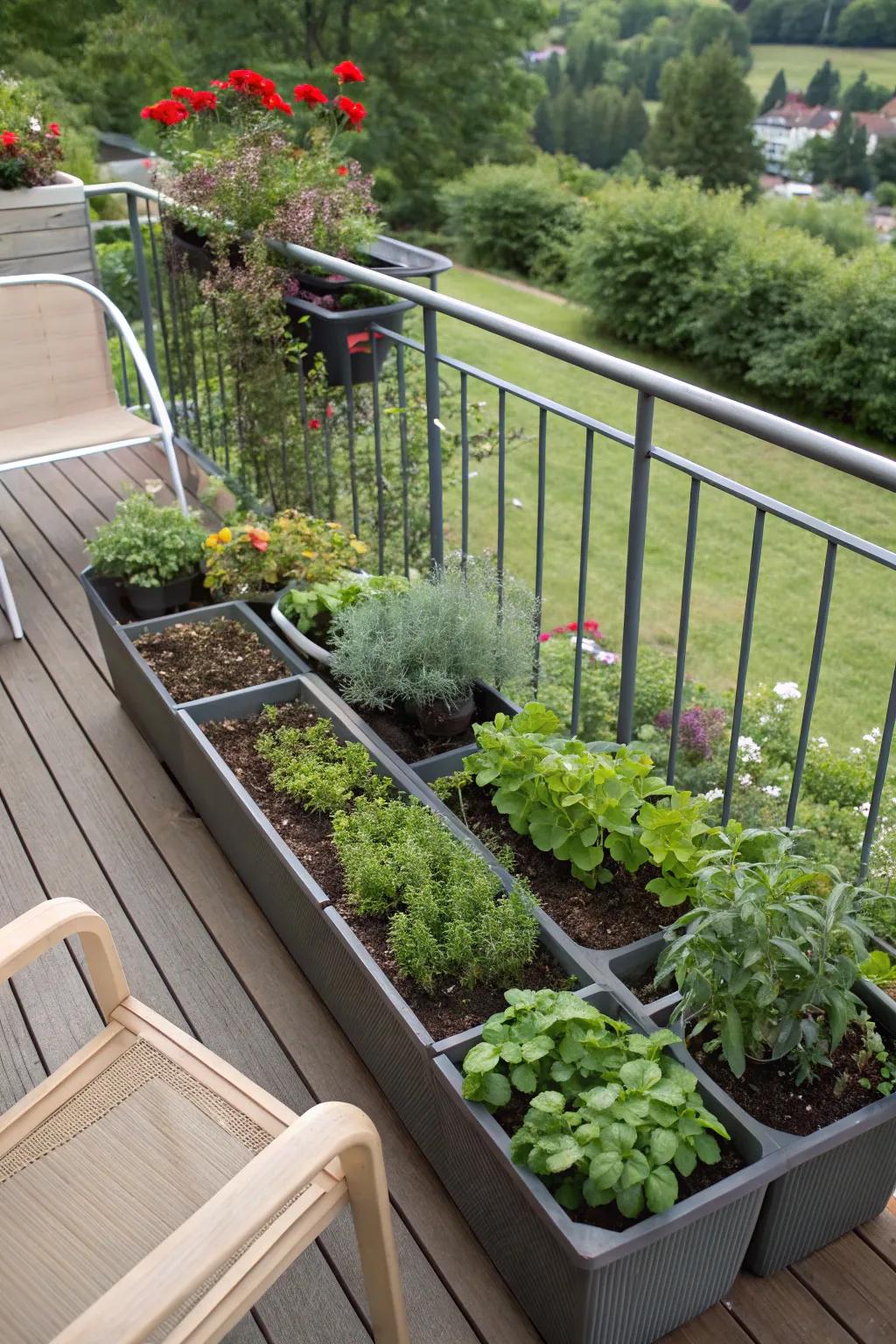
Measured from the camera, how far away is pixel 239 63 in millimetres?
19156

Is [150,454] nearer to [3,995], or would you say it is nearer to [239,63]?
[3,995]

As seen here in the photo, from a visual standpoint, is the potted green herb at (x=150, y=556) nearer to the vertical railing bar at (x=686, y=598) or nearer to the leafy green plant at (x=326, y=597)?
the leafy green plant at (x=326, y=597)

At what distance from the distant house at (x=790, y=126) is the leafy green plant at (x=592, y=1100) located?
2388 cm

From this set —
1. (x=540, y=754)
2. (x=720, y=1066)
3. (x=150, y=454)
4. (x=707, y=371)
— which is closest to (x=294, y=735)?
(x=540, y=754)

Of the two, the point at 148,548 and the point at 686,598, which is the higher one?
the point at 686,598

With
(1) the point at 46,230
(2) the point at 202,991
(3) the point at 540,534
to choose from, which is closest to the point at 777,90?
(1) the point at 46,230

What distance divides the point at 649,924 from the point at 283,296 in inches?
83.1

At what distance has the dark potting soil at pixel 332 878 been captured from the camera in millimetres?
1612

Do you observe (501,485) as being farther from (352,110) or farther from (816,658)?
(352,110)

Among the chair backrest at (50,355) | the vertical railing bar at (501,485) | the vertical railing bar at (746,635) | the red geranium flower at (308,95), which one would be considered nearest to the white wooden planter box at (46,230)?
the chair backrest at (50,355)

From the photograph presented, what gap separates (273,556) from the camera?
272 cm

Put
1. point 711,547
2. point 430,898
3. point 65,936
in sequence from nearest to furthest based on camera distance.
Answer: point 65,936 → point 430,898 → point 711,547

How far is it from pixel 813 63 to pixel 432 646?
30276 mm

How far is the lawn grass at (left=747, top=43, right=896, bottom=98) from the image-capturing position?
84.5ft
